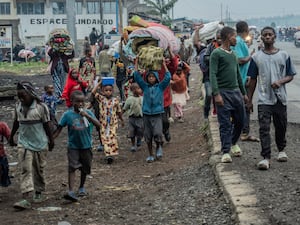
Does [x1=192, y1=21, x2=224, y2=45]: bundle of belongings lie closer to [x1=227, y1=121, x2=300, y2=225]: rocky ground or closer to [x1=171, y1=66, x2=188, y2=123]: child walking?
[x1=171, y1=66, x2=188, y2=123]: child walking

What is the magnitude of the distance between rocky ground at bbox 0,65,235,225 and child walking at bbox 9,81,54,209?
14.4 inches

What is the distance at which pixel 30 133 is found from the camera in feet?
23.1

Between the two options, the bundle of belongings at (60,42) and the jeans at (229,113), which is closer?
the jeans at (229,113)

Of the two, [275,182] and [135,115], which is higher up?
[135,115]

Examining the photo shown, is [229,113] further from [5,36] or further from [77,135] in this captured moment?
[5,36]

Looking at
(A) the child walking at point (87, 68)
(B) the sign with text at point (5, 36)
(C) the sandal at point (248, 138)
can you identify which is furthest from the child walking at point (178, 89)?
(B) the sign with text at point (5, 36)

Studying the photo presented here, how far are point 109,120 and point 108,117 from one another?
0.05 m

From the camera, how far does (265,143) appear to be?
23.4 ft

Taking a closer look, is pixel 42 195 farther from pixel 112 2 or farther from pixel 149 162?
pixel 112 2

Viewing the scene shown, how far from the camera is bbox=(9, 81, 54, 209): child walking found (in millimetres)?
6965

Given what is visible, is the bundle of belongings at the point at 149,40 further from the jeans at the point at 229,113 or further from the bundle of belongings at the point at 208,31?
the jeans at the point at 229,113

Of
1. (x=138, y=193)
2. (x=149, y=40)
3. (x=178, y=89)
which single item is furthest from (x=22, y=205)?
(x=178, y=89)

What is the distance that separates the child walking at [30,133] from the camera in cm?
696

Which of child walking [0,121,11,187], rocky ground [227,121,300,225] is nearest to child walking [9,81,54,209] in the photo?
child walking [0,121,11,187]
